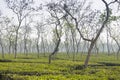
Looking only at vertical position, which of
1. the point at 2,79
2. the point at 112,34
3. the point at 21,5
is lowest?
the point at 2,79

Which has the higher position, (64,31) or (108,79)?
(64,31)

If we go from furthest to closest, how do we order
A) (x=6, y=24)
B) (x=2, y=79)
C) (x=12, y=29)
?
(x=12, y=29)
(x=6, y=24)
(x=2, y=79)

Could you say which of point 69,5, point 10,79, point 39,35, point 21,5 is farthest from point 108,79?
point 39,35

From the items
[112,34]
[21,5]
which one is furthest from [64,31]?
[21,5]

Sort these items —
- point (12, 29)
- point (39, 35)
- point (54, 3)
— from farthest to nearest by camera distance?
point (39, 35)
point (12, 29)
point (54, 3)

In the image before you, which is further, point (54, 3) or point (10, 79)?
point (54, 3)

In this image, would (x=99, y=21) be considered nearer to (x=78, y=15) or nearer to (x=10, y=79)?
(x=78, y=15)

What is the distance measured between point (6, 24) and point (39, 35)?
20546 mm

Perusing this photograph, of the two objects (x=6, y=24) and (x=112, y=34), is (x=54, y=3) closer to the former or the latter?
(x=6, y=24)

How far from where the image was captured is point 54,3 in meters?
41.2

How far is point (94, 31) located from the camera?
85500mm

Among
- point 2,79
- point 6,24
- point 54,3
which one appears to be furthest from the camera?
point 6,24

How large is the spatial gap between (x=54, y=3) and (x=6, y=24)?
4439 centimetres

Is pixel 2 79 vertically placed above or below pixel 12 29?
below
